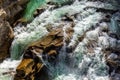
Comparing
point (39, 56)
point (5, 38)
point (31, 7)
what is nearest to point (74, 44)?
point (39, 56)

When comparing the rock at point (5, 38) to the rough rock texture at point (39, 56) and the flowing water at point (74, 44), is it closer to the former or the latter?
the flowing water at point (74, 44)

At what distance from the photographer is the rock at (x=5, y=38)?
1073cm

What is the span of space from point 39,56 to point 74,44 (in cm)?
120

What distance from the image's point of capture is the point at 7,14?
11742 mm

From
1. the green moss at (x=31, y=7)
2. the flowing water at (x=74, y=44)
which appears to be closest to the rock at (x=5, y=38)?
the flowing water at (x=74, y=44)

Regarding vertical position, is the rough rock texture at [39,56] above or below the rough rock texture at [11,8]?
below

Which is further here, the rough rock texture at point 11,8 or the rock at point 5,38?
the rough rock texture at point 11,8

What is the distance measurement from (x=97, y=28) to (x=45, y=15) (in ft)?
8.35

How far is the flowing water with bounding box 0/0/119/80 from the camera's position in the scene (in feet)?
29.1

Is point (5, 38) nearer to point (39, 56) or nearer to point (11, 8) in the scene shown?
point (11, 8)

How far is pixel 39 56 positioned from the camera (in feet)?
29.8

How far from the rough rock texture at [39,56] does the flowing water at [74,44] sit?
20 cm

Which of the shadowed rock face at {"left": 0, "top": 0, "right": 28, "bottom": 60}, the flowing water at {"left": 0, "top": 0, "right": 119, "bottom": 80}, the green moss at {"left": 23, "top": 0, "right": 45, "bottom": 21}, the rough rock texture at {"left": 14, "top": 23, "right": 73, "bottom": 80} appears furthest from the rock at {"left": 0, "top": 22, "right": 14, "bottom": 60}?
the rough rock texture at {"left": 14, "top": 23, "right": 73, "bottom": 80}

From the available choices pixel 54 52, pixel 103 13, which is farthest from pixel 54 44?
pixel 103 13
